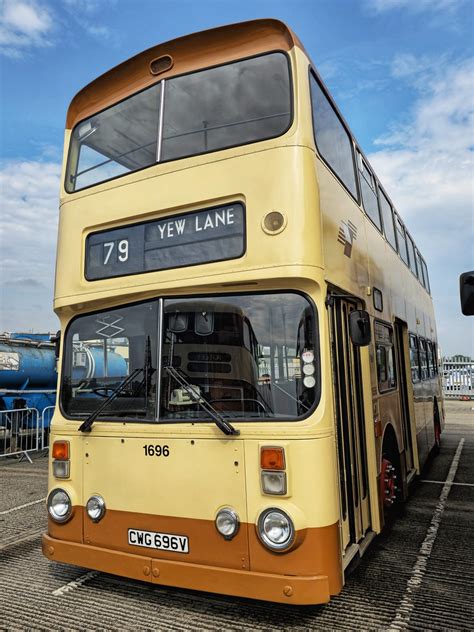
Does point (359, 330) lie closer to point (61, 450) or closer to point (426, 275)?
point (61, 450)

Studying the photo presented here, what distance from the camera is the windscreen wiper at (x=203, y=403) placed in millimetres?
3385

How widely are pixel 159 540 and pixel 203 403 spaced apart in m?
1.02

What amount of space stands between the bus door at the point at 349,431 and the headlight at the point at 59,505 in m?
2.10

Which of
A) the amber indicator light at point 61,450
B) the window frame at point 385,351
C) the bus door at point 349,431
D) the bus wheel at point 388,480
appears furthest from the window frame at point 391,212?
the amber indicator light at point 61,450

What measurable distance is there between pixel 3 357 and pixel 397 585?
11.0 metres

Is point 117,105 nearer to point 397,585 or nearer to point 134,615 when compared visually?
point 134,615

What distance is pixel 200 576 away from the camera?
10.9 ft

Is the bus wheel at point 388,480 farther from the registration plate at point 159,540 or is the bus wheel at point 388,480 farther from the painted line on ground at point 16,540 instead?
the painted line on ground at point 16,540

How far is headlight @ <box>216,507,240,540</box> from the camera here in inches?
131

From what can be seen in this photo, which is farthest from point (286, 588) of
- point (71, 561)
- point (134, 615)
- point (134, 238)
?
point (134, 238)

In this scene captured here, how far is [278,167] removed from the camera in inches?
142

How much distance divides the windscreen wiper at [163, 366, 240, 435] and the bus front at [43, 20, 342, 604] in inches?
0.5

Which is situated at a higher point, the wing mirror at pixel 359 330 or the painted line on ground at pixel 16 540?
the wing mirror at pixel 359 330

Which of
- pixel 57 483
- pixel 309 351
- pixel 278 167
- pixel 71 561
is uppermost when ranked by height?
pixel 278 167
